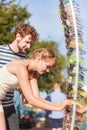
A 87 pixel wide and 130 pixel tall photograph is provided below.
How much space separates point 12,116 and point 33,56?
101cm

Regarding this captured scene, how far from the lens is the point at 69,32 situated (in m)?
5.62

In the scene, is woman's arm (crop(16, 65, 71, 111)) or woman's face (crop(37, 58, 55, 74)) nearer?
woman's arm (crop(16, 65, 71, 111))

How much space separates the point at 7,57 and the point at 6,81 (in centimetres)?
61

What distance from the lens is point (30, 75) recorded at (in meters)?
5.76

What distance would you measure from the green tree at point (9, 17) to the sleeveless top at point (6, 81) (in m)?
14.8

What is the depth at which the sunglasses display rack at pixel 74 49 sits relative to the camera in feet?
17.9

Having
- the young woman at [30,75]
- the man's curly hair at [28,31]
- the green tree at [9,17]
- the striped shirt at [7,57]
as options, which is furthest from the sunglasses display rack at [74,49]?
the green tree at [9,17]

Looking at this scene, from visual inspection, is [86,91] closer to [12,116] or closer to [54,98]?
[12,116]

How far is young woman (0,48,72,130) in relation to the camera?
527 cm

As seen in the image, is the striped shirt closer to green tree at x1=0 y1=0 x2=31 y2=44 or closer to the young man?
the young man

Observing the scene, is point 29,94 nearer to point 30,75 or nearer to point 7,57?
point 30,75

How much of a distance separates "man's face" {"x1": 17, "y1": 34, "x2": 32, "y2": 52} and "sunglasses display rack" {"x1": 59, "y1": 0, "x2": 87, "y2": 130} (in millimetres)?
573

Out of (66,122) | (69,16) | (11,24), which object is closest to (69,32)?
(69,16)

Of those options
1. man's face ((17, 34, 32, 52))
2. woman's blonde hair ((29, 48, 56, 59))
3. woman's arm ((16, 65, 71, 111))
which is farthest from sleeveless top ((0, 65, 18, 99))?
man's face ((17, 34, 32, 52))
